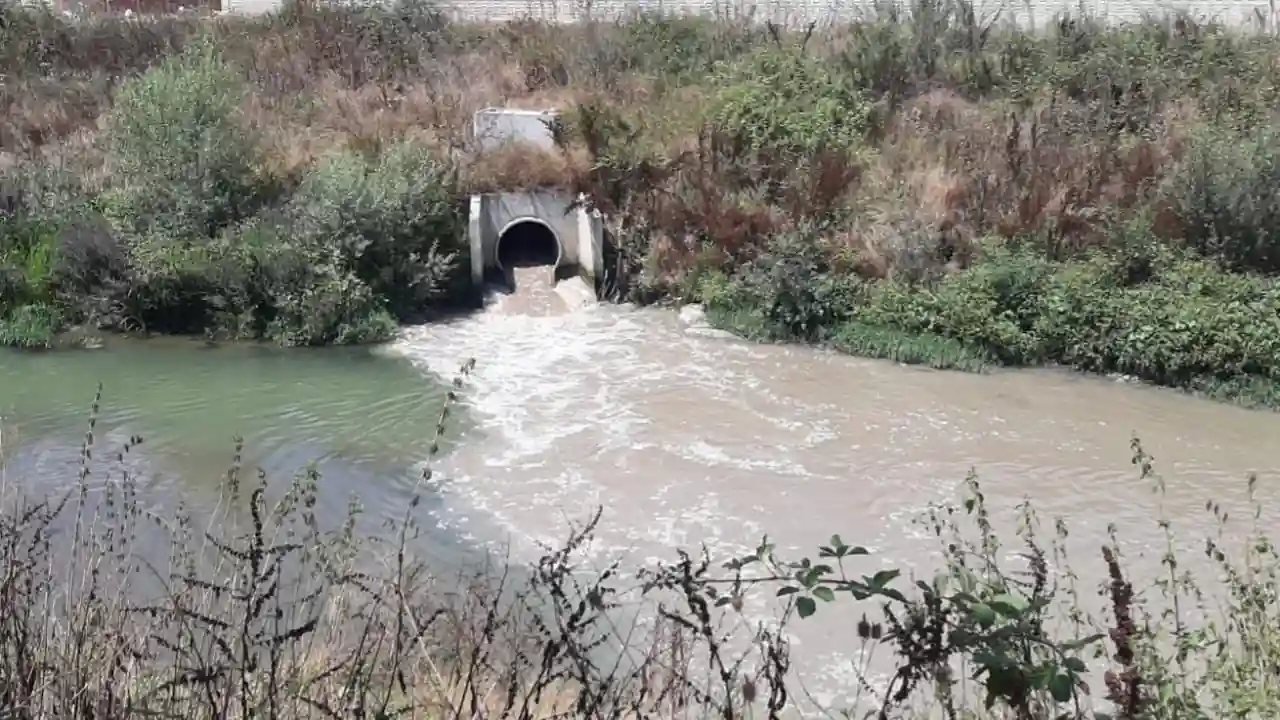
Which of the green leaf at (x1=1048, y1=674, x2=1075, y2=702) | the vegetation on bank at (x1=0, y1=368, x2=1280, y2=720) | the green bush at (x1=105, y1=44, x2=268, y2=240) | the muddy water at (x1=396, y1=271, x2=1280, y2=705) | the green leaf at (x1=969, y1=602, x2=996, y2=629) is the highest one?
the green bush at (x1=105, y1=44, x2=268, y2=240)

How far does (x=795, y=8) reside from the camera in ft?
74.1

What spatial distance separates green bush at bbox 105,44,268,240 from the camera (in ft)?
51.8

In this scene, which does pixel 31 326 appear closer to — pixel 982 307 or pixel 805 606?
pixel 982 307

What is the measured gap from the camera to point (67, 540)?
25.7ft

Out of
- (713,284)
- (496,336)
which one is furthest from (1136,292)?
(496,336)

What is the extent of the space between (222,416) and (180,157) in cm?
521

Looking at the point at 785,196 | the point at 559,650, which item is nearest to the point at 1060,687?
the point at 559,650

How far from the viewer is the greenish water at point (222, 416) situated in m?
10.3

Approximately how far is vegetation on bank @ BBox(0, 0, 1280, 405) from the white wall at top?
90cm

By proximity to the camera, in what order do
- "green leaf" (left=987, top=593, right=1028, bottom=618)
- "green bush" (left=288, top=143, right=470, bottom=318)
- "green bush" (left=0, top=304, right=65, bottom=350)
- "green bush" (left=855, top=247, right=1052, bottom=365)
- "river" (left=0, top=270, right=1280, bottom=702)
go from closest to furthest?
"green leaf" (left=987, top=593, right=1028, bottom=618), "river" (left=0, top=270, right=1280, bottom=702), "green bush" (left=855, top=247, right=1052, bottom=365), "green bush" (left=0, top=304, right=65, bottom=350), "green bush" (left=288, top=143, right=470, bottom=318)

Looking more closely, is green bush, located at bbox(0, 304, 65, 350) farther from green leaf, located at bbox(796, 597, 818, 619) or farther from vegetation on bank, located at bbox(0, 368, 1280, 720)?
green leaf, located at bbox(796, 597, 818, 619)

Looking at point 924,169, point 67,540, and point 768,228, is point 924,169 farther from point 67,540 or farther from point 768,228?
point 67,540

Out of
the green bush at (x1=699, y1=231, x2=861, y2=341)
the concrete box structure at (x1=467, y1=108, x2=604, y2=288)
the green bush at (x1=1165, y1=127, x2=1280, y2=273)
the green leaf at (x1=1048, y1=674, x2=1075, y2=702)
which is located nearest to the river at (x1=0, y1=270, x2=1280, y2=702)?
the green bush at (x1=699, y1=231, x2=861, y2=341)

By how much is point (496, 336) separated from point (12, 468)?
6.20 m
